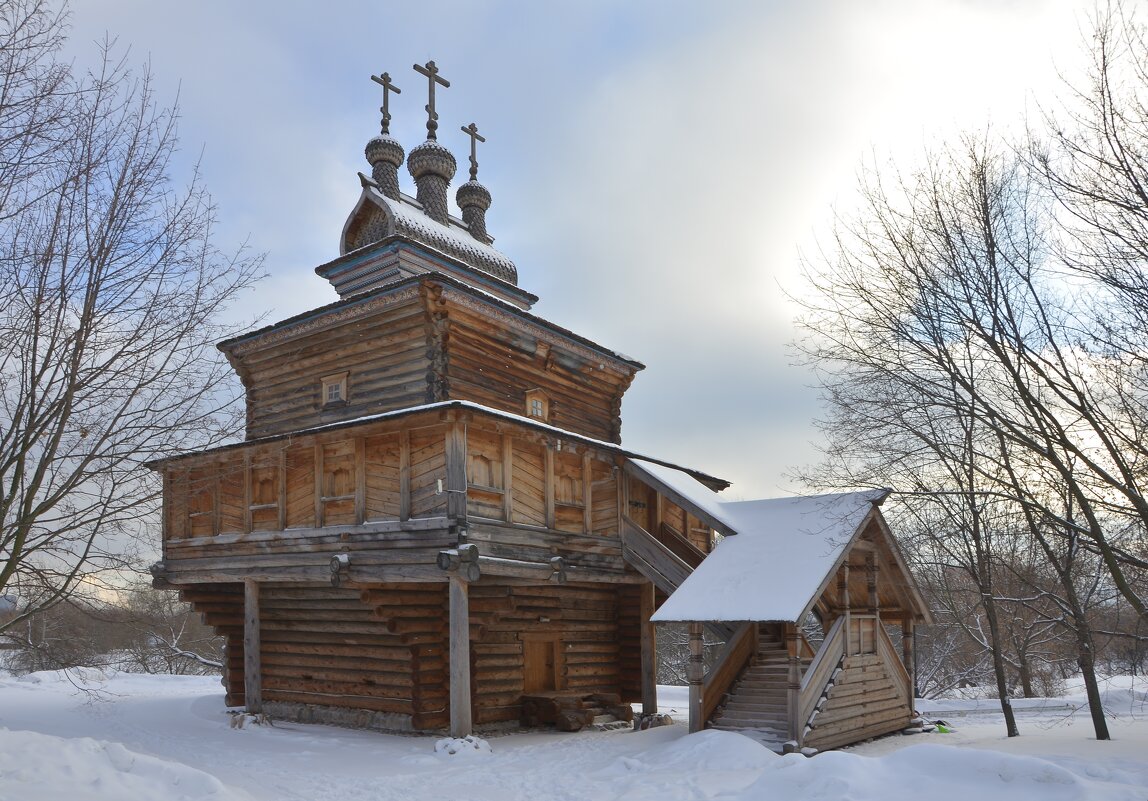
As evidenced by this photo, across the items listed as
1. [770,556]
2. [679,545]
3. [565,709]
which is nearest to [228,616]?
[565,709]

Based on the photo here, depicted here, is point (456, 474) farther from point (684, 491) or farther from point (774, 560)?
point (774, 560)

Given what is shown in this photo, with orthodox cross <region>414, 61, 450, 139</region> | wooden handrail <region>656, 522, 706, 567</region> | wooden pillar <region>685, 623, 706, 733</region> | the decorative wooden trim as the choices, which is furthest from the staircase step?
orthodox cross <region>414, 61, 450, 139</region>

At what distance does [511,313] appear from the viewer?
1850 centimetres

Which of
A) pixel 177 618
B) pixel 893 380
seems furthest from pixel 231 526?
pixel 177 618

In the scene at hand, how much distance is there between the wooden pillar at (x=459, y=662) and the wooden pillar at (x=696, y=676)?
3799mm

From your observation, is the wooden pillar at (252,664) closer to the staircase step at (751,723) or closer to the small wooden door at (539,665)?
the small wooden door at (539,665)

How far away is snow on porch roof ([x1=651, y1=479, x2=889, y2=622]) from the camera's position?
45.5 ft

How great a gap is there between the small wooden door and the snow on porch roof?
520 centimetres

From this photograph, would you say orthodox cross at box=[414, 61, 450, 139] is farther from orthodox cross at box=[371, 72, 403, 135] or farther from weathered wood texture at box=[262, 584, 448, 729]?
weathered wood texture at box=[262, 584, 448, 729]

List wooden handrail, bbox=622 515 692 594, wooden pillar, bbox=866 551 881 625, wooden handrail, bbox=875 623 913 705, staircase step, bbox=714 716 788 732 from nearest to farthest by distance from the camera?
1. staircase step, bbox=714 716 788 732
2. wooden pillar, bbox=866 551 881 625
3. wooden handrail, bbox=875 623 913 705
4. wooden handrail, bbox=622 515 692 594

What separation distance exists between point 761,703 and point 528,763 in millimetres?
4173

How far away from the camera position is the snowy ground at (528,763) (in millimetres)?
8945

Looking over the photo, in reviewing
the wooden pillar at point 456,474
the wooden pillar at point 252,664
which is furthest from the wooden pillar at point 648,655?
the wooden pillar at point 252,664

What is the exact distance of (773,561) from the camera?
15156 mm
